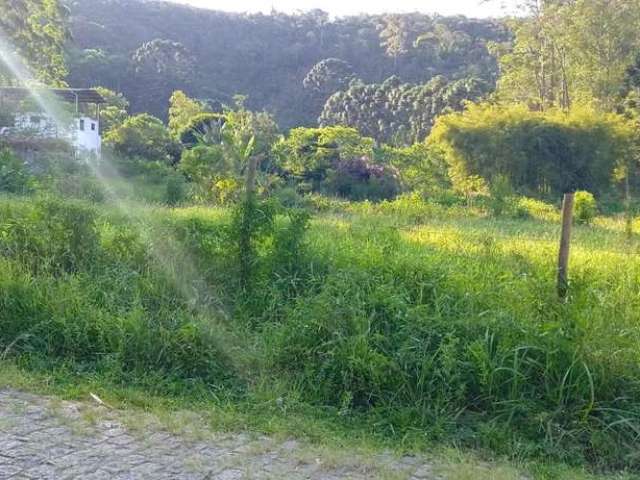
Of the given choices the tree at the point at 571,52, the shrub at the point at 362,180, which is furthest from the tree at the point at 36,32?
the tree at the point at 571,52

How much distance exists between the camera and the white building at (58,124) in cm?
2725

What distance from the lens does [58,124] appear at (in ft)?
92.9

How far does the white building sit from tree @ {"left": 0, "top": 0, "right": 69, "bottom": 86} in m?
1.89

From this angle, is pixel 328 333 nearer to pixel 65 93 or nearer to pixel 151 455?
pixel 151 455

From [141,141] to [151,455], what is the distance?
A: 101 feet

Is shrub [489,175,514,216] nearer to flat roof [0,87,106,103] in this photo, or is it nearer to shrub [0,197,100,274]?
shrub [0,197,100,274]

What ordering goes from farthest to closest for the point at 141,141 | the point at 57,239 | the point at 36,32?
the point at 141,141 → the point at 36,32 → the point at 57,239

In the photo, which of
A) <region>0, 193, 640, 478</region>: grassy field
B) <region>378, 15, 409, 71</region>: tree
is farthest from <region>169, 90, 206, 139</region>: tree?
<region>0, 193, 640, 478</region>: grassy field

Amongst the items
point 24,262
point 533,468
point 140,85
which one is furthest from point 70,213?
point 140,85

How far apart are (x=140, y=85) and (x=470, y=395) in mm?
58768

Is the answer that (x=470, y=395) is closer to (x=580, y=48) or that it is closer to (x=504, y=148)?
(x=504, y=148)

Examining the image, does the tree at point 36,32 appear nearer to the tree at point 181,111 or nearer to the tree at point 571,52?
the tree at point 181,111

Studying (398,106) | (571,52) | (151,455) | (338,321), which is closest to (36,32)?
(571,52)

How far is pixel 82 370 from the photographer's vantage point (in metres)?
5.10
